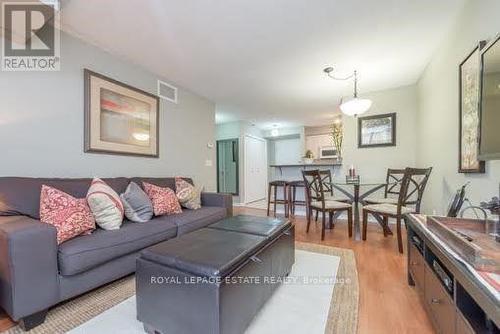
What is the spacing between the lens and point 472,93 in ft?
5.46

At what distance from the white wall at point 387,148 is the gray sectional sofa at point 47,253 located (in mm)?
3325

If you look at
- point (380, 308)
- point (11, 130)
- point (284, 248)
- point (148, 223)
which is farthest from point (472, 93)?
point (11, 130)

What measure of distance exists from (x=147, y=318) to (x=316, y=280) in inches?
50.8

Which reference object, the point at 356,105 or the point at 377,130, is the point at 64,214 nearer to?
the point at 356,105

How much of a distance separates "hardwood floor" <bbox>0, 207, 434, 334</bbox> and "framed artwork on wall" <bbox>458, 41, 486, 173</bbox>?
1012 mm

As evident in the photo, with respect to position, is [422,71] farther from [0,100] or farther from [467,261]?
[0,100]

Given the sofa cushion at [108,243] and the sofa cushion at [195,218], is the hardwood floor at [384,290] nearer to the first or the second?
the sofa cushion at [195,218]

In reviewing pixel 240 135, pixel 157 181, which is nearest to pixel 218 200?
pixel 157 181

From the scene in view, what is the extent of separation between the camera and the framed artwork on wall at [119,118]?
2357mm

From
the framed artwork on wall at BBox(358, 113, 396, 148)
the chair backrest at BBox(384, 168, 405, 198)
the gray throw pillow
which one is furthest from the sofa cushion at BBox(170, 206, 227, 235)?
the framed artwork on wall at BBox(358, 113, 396, 148)

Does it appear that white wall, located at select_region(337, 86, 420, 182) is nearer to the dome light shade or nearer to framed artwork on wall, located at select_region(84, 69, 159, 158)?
the dome light shade

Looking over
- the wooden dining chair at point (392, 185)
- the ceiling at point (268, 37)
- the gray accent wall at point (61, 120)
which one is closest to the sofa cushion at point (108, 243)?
the gray accent wall at point (61, 120)

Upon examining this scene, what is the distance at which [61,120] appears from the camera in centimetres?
214

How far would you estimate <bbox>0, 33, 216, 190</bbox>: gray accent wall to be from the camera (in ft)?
6.08
